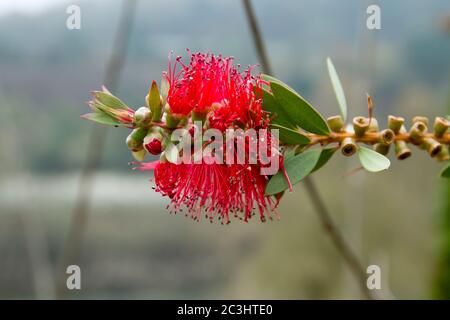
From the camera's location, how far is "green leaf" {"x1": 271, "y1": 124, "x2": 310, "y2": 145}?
22.2 inches

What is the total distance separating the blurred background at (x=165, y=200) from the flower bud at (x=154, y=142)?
1.84 meters

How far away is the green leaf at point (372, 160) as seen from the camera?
0.51 m

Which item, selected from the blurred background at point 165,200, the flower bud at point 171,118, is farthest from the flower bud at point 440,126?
the blurred background at point 165,200

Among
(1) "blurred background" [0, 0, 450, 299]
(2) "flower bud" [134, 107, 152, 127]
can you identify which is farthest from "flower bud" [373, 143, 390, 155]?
(1) "blurred background" [0, 0, 450, 299]

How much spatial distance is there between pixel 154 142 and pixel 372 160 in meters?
0.19

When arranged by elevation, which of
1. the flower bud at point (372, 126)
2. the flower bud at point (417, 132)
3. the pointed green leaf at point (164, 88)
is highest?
the pointed green leaf at point (164, 88)

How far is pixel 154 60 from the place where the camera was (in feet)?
7.95

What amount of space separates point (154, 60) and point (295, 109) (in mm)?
1913

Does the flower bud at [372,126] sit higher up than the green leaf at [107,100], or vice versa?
the green leaf at [107,100]

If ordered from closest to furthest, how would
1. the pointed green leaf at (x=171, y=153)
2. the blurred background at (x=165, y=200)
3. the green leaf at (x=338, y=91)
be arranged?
1. the pointed green leaf at (x=171, y=153)
2. the green leaf at (x=338, y=91)
3. the blurred background at (x=165, y=200)

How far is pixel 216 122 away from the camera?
528 mm

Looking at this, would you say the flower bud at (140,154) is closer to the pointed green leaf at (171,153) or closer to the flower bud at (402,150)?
the pointed green leaf at (171,153)

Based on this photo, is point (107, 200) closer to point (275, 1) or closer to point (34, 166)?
point (34, 166)
